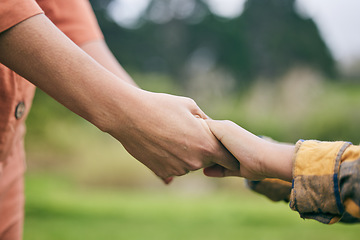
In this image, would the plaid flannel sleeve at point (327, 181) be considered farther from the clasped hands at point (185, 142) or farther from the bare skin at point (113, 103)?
the bare skin at point (113, 103)

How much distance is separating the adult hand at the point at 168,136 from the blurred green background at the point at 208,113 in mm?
2618

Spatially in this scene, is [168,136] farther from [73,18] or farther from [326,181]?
[73,18]

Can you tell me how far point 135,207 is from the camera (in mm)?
4652

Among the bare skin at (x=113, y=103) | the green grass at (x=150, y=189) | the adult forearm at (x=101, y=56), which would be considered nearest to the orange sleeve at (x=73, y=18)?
the adult forearm at (x=101, y=56)

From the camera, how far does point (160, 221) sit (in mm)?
4246

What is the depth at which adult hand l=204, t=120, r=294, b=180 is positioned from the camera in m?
1.15

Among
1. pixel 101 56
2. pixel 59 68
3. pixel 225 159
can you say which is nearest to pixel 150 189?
pixel 101 56

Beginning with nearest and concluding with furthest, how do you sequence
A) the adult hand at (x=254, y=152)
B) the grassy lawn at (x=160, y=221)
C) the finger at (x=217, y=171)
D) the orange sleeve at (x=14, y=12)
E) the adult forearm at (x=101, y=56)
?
1. the orange sleeve at (x=14, y=12)
2. the adult hand at (x=254, y=152)
3. the finger at (x=217, y=171)
4. the adult forearm at (x=101, y=56)
5. the grassy lawn at (x=160, y=221)

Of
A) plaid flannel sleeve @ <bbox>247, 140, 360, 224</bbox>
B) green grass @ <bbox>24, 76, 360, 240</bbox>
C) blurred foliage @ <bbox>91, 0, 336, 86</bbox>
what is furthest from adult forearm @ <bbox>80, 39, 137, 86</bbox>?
blurred foliage @ <bbox>91, 0, 336, 86</bbox>

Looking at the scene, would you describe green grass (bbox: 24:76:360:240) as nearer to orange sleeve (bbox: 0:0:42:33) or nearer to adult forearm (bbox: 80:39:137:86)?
adult forearm (bbox: 80:39:137:86)

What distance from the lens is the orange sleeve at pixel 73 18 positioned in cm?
148

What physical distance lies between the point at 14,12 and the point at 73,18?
581 millimetres

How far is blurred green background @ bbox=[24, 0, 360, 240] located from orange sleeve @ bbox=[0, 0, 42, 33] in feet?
10.1

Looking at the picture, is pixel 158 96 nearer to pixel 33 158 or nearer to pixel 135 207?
pixel 135 207
